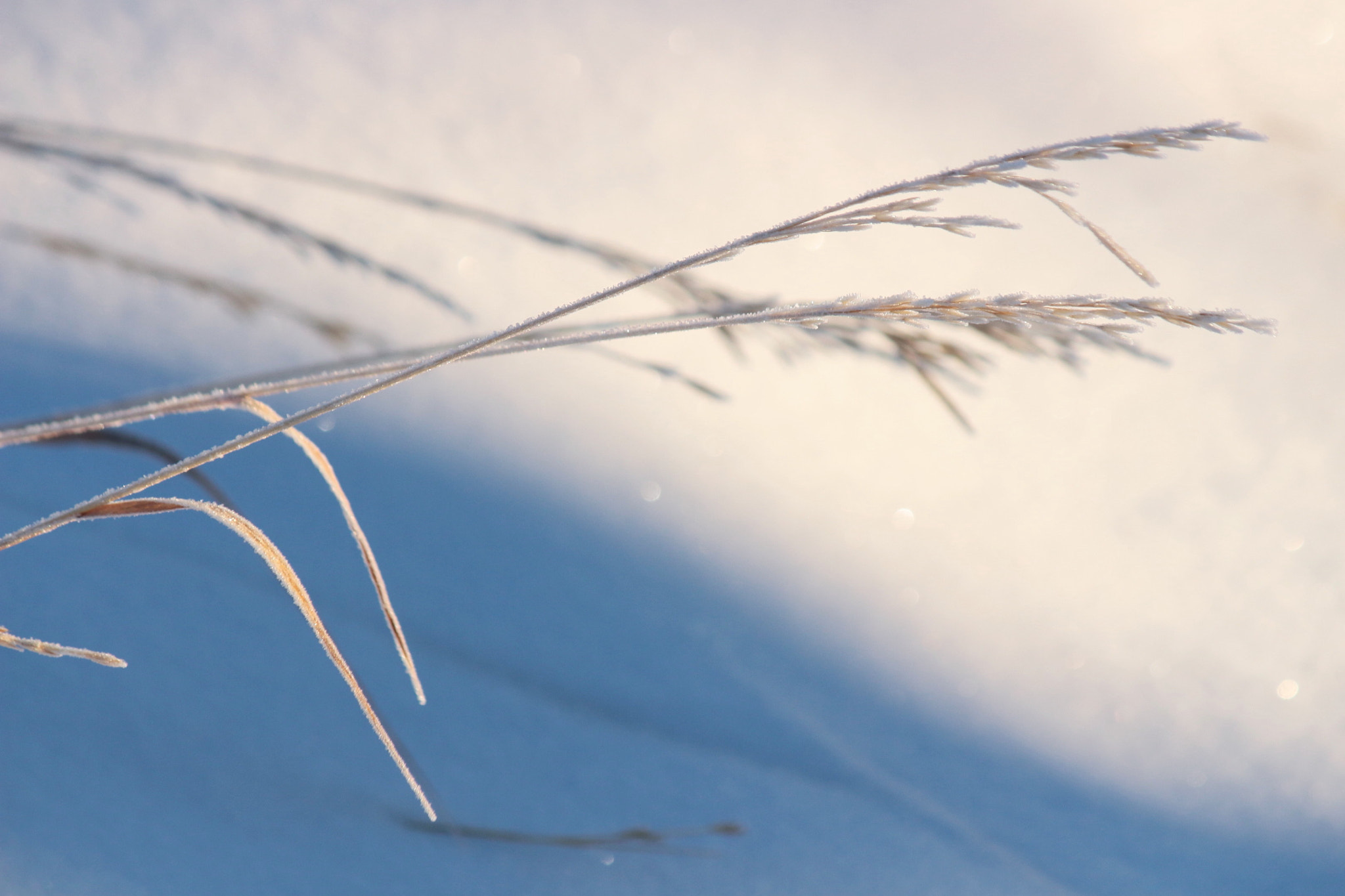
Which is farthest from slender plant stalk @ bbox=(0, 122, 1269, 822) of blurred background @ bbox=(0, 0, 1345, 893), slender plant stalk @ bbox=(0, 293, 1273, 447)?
Answer: blurred background @ bbox=(0, 0, 1345, 893)

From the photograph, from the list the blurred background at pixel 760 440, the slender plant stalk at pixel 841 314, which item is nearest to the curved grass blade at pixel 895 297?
the slender plant stalk at pixel 841 314

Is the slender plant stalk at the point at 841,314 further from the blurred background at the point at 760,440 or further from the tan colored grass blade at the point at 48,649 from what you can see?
the blurred background at the point at 760,440

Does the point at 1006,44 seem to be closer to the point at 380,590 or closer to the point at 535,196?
the point at 535,196

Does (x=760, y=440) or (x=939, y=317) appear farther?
(x=760, y=440)

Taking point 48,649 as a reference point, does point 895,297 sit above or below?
above

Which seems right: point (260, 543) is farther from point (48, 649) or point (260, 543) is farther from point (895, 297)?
point (895, 297)

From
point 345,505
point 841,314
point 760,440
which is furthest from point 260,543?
point 760,440

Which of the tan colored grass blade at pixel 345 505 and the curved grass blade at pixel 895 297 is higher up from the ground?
the curved grass blade at pixel 895 297

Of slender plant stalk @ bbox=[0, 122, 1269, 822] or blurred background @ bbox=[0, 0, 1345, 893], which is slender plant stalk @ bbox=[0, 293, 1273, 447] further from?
blurred background @ bbox=[0, 0, 1345, 893]

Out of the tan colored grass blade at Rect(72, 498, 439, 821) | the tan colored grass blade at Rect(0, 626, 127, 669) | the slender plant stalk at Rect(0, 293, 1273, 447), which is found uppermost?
the slender plant stalk at Rect(0, 293, 1273, 447)
